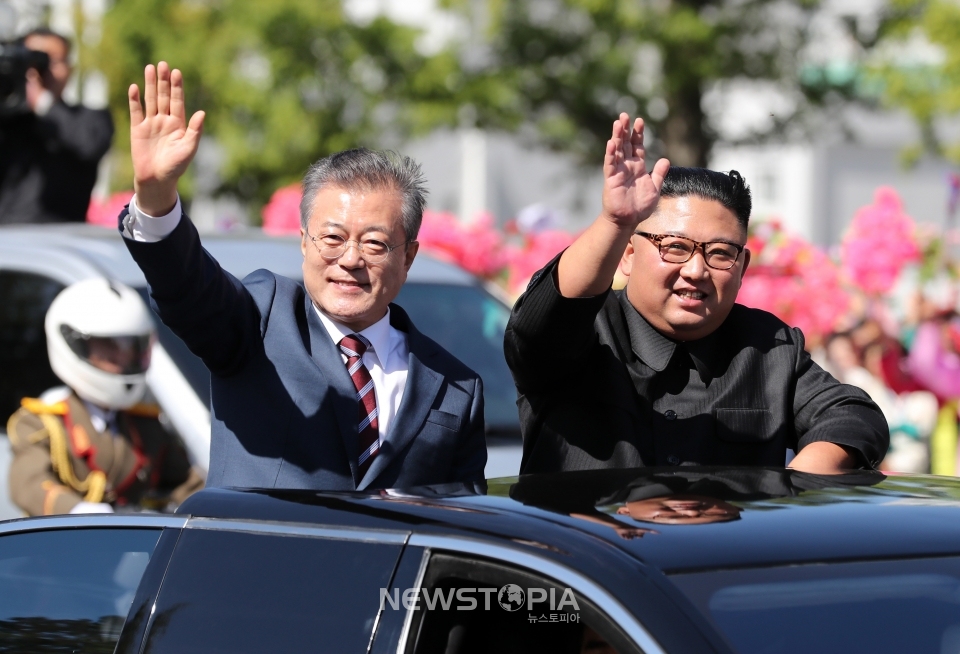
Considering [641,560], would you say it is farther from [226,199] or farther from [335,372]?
[226,199]

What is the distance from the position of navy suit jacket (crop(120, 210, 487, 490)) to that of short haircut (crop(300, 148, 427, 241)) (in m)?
0.26

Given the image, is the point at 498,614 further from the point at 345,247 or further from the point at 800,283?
the point at 800,283

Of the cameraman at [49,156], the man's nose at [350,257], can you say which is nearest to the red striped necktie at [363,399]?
the man's nose at [350,257]

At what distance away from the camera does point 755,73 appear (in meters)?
16.7

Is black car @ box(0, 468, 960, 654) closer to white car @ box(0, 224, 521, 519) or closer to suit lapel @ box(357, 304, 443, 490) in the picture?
suit lapel @ box(357, 304, 443, 490)

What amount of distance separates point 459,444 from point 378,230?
0.53 m

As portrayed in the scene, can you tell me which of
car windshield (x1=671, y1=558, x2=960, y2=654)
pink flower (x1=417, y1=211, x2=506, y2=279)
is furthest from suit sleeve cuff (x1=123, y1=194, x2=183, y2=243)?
pink flower (x1=417, y1=211, x2=506, y2=279)

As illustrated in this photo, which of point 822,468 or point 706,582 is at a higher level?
point 822,468

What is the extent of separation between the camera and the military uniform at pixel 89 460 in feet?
16.8

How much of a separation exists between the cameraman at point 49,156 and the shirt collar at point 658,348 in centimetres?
552

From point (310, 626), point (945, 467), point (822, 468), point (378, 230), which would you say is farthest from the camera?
point (945, 467)

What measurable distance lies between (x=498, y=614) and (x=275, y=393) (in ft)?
3.33

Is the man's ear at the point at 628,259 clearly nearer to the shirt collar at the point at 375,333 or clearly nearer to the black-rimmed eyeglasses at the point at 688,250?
the black-rimmed eyeglasses at the point at 688,250

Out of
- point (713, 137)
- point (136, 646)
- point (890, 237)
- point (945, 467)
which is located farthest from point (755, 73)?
point (136, 646)
